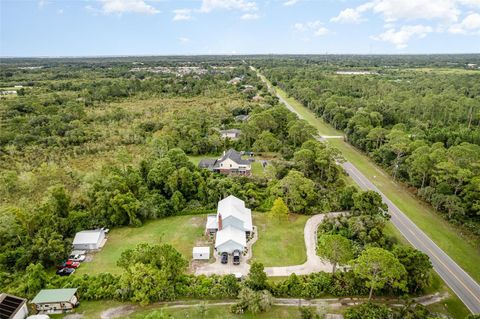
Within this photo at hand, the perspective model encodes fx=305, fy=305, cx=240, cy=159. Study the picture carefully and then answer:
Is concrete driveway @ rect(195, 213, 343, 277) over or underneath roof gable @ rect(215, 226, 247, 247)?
underneath

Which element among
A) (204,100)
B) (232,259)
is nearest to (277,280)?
(232,259)

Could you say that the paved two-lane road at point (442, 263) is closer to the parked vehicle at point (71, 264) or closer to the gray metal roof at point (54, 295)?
the gray metal roof at point (54, 295)

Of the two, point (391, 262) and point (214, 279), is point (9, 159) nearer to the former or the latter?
point (214, 279)

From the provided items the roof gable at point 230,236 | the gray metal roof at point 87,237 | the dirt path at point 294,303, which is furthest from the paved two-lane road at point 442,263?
the gray metal roof at point 87,237

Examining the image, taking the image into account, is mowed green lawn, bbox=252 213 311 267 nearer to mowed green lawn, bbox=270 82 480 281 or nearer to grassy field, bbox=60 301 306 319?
grassy field, bbox=60 301 306 319

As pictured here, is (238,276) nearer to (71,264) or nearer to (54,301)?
(54,301)

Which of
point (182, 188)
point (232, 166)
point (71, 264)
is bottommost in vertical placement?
point (71, 264)

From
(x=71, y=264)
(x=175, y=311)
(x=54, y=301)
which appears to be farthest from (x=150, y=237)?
(x=175, y=311)

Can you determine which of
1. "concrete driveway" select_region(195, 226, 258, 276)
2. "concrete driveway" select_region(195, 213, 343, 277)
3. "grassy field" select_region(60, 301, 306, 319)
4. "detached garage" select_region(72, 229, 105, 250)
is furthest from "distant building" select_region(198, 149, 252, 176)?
"grassy field" select_region(60, 301, 306, 319)

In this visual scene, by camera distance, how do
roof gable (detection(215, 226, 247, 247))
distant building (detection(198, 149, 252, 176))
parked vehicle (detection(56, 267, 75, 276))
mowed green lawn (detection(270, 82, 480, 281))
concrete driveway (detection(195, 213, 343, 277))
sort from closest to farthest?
concrete driveway (detection(195, 213, 343, 277))
parked vehicle (detection(56, 267, 75, 276))
roof gable (detection(215, 226, 247, 247))
mowed green lawn (detection(270, 82, 480, 281))
distant building (detection(198, 149, 252, 176))
